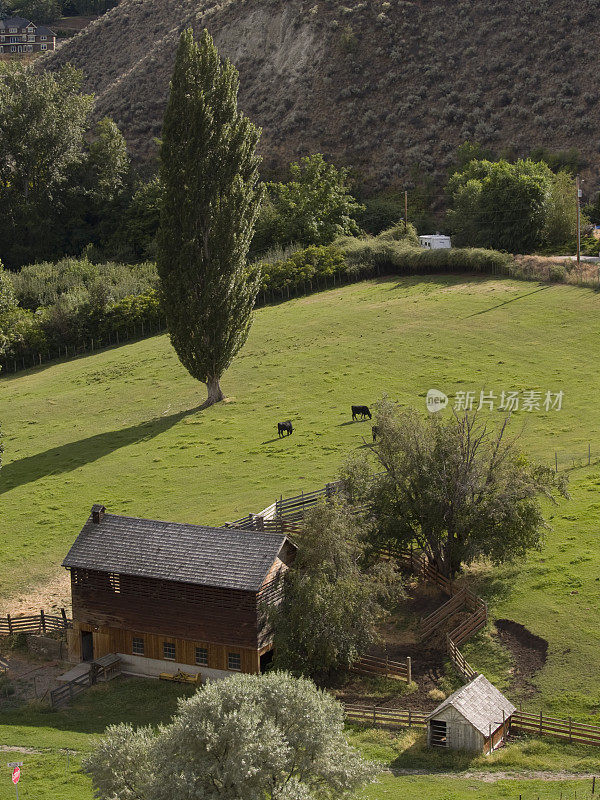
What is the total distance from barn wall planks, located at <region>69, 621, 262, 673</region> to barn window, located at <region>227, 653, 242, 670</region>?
0.08 m

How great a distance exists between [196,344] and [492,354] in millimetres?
18472

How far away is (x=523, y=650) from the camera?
34.8 meters

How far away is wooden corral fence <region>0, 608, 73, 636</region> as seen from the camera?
128 ft

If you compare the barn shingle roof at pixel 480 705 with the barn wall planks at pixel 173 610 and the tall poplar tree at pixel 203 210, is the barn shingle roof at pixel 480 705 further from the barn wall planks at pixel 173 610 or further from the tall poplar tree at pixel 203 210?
the tall poplar tree at pixel 203 210

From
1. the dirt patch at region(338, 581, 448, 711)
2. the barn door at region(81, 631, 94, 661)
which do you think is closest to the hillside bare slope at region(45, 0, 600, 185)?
the dirt patch at region(338, 581, 448, 711)

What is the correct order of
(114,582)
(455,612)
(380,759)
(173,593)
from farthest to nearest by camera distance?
(455,612)
(114,582)
(173,593)
(380,759)

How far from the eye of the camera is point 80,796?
27594 mm

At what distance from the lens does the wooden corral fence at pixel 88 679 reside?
115ft

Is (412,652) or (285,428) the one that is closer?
(412,652)

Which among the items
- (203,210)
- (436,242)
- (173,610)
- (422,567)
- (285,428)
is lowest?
(422,567)

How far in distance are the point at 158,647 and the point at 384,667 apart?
8.17 metres

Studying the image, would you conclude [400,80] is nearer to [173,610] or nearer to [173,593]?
[173,593]

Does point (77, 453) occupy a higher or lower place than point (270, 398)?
lower

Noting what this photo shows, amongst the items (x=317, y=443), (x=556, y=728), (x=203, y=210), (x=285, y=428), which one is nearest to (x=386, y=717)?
(x=556, y=728)
